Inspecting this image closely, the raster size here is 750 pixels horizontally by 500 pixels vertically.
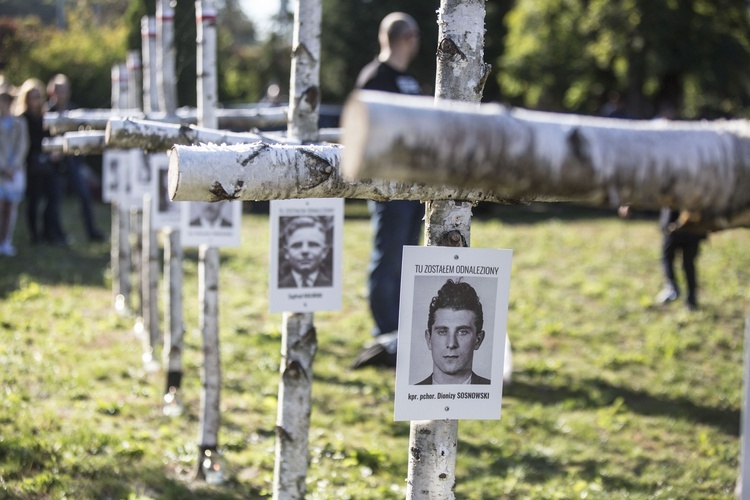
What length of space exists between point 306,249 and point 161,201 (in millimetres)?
2330

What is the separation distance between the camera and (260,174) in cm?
234

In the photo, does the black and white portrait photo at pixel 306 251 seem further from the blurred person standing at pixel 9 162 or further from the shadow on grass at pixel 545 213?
the shadow on grass at pixel 545 213

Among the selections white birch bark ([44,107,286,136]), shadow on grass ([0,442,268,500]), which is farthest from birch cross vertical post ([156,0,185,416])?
shadow on grass ([0,442,268,500])

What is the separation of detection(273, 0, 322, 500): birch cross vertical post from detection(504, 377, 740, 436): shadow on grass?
9.68ft

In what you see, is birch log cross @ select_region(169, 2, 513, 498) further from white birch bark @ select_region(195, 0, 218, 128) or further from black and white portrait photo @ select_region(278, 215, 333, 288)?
white birch bark @ select_region(195, 0, 218, 128)

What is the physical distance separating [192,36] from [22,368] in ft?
8.75

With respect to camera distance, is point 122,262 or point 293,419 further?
point 122,262

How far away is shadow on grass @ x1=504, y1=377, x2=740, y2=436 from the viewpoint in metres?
5.97

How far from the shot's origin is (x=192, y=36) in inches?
254

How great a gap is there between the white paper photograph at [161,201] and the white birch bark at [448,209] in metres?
3.29

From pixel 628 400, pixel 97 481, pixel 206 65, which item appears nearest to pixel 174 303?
pixel 97 481

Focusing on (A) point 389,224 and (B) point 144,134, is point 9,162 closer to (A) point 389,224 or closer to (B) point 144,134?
(A) point 389,224

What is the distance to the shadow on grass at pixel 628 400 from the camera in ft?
19.6

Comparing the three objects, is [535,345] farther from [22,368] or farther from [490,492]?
[22,368]
